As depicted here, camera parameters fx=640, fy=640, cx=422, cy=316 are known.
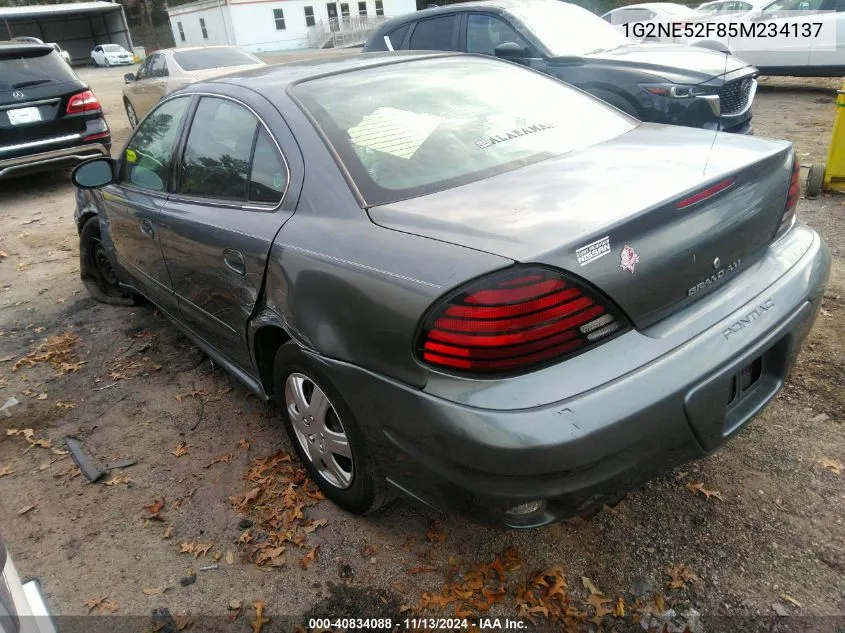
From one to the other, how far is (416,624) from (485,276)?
1205mm

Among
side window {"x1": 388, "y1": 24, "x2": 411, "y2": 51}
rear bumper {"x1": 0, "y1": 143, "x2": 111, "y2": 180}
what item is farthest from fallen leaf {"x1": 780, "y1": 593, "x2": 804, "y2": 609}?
rear bumper {"x1": 0, "y1": 143, "x2": 111, "y2": 180}

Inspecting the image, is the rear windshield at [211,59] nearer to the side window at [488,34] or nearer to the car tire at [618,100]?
the side window at [488,34]

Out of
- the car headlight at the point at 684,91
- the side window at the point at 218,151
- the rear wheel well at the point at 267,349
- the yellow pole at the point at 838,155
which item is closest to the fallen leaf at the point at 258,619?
the rear wheel well at the point at 267,349

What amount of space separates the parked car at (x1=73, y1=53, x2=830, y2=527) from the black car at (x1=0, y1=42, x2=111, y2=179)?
6.05m

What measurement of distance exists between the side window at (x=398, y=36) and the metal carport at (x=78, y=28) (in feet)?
143

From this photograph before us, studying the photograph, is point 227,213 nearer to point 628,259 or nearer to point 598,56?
point 628,259

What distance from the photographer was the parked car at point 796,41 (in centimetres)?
1052

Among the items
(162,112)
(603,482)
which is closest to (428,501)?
(603,482)

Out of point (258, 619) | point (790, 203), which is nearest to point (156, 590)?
point (258, 619)

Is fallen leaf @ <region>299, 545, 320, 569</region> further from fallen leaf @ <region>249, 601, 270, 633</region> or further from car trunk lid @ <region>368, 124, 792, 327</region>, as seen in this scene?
car trunk lid @ <region>368, 124, 792, 327</region>

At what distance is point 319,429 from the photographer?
247 centimetres

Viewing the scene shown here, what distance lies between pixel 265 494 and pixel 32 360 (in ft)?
7.99

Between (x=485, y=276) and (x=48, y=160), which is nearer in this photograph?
(x=485, y=276)

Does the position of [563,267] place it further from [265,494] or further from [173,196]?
[173,196]
